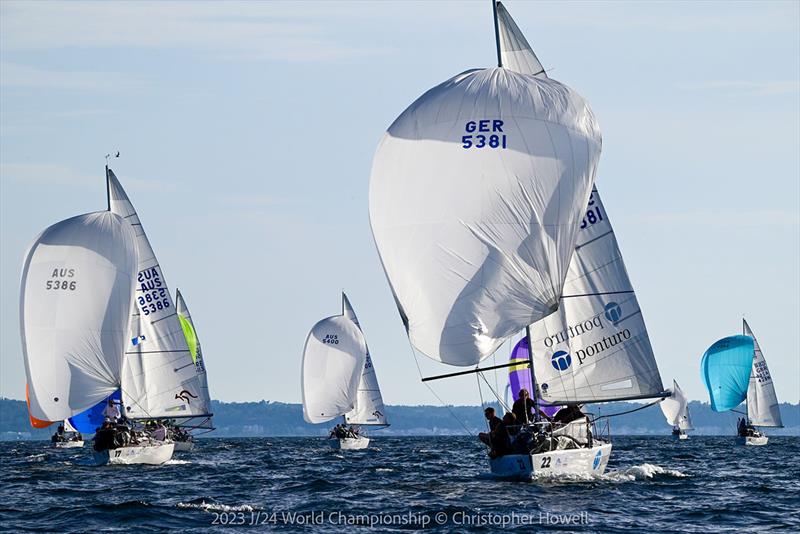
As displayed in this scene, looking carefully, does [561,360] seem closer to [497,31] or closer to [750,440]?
[497,31]

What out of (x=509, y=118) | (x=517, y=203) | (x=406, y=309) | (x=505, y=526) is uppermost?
(x=509, y=118)

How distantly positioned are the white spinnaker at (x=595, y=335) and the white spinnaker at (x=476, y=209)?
3104 millimetres

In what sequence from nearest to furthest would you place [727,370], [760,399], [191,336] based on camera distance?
1. [191,336]
2. [727,370]
3. [760,399]

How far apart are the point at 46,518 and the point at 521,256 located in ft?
34.7

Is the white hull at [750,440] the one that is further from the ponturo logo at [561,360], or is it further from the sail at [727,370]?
the ponturo logo at [561,360]

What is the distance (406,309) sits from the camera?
2808cm

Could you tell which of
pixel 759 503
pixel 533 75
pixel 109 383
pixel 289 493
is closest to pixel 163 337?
pixel 109 383

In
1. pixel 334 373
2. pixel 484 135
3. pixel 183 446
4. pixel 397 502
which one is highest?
pixel 484 135

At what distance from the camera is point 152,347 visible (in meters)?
47.8

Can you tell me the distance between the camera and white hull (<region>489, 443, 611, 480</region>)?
28286 mm

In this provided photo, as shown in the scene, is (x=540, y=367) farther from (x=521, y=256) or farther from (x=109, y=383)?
(x=109, y=383)

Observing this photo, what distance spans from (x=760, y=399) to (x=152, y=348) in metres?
49.6

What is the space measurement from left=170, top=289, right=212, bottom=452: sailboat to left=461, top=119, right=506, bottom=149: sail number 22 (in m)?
32.7

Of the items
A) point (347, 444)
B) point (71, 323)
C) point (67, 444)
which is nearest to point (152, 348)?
point (71, 323)
